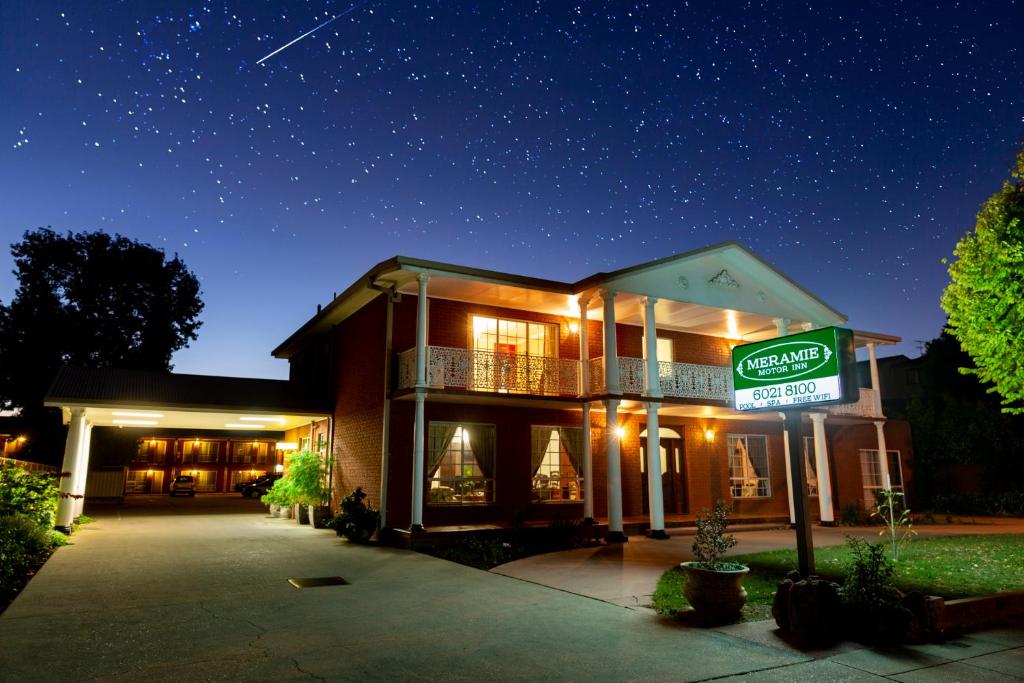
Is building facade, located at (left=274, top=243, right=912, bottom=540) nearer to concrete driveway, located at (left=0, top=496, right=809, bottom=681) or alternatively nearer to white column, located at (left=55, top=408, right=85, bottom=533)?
concrete driveway, located at (left=0, top=496, right=809, bottom=681)

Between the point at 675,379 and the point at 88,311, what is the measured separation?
96.3ft

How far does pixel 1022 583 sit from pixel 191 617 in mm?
10799

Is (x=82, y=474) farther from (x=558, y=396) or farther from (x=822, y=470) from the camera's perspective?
(x=822, y=470)

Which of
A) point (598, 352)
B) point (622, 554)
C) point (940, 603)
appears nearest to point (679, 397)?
point (598, 352)

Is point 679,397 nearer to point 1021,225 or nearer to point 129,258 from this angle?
point 1021,225

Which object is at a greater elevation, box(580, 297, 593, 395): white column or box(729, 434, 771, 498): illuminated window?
box(580, 297, 593, 395): white column

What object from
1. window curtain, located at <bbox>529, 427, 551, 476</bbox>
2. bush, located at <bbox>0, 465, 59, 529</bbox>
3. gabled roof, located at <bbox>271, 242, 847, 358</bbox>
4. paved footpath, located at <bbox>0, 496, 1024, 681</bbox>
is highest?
gabled roof, located at <bbox>271, 242, 847, 358</bbox>

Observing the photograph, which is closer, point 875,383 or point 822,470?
point 822,470

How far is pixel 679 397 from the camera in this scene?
16844 mm

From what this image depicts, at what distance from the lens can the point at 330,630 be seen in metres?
6.89

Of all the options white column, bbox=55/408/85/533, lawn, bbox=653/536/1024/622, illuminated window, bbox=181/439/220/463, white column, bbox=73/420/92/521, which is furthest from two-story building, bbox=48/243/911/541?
illuminated window, bbox=181/439/220/463

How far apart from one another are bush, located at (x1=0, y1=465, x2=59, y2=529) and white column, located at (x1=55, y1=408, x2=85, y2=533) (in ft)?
1.83

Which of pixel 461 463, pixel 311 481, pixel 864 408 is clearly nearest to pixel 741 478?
pixel 864 408

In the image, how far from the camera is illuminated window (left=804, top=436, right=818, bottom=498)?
2100cm
